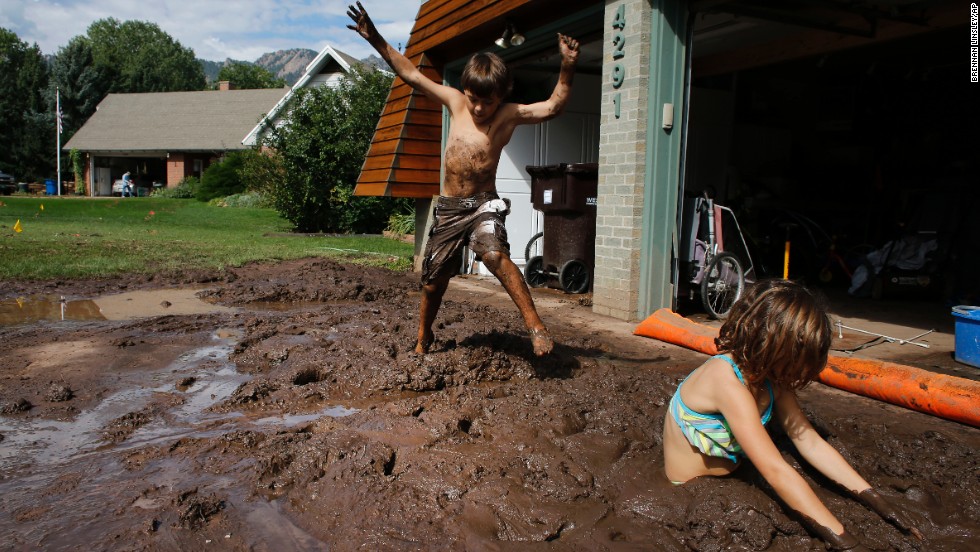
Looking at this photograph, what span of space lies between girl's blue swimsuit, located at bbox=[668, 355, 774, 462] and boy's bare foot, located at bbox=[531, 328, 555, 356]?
126 centimetres

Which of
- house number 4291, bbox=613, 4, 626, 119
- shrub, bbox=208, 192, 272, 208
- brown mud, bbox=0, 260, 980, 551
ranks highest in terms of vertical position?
house number 4291, bbox=613, 4, 626, 119

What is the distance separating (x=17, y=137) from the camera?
2194 inches

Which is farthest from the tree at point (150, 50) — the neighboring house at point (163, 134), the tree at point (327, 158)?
the tree at point (327, 158)

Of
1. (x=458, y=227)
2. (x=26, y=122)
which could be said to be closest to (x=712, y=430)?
(x=458, y=227)

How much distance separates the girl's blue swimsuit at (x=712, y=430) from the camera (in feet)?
9.46

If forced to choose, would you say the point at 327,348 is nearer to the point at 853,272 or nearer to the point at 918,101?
the point at 853,272

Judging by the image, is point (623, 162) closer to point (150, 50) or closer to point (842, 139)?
point (842, 139)

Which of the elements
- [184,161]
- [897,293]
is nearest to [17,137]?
[184,161]

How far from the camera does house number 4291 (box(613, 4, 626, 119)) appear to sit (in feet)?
24.2

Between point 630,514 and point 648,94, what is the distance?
5189mm

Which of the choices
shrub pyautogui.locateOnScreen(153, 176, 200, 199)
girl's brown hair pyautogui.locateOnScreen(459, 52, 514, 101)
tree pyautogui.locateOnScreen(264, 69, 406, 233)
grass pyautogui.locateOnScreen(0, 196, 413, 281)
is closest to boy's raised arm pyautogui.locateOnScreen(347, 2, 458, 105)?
girl's brown hair pyautogui.locateOnScreen(459, 52, 514, 101)

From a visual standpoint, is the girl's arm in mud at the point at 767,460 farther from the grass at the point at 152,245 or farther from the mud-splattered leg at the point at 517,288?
the grass at the point at 152,245

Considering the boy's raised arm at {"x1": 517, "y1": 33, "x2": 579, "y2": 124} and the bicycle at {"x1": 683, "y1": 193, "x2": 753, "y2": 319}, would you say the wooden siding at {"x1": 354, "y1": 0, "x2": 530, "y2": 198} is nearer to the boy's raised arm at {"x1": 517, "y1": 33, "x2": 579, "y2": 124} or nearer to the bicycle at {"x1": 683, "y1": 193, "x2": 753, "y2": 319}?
the bicycle at {"x1": 683, "y1": 193, "x2": 753, "y2": 319}

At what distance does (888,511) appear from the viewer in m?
2.76
